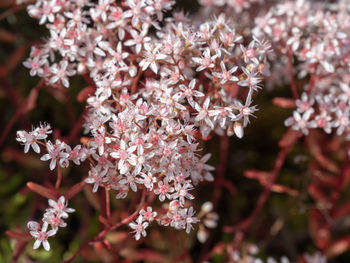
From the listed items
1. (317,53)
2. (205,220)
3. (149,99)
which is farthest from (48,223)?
(317,53)

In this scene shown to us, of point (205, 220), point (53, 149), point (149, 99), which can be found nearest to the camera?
point (53, 149)

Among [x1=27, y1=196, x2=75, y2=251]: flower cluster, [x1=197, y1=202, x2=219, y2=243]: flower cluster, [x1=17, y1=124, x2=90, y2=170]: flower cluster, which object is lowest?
[x1=197, y1=202, x2=219, y2=243]: flower cluster

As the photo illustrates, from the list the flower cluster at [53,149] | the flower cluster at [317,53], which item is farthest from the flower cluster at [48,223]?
the flower cluster at [317,53]

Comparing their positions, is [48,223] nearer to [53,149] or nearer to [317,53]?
[53,149]

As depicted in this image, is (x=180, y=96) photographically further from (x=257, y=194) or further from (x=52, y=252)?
(x=257, y=194)

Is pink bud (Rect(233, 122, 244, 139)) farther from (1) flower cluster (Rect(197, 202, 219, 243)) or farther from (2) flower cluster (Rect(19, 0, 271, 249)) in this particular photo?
(1) flower cluster (Rect(197, 202, 219, 243))

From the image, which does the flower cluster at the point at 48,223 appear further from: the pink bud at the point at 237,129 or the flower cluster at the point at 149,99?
the pink bud at the point at 237,129

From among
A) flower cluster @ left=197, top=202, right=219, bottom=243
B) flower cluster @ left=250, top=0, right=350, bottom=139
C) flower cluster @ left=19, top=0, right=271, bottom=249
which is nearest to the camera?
flower cluster @ left=19, top=0, right=271, bottom=249

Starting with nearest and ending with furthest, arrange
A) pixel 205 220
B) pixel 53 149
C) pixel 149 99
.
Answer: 1. pixel 53 149
2. pixel 149 99
3. pixel 205 220

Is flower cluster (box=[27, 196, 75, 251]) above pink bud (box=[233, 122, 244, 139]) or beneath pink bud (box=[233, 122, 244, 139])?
beneath

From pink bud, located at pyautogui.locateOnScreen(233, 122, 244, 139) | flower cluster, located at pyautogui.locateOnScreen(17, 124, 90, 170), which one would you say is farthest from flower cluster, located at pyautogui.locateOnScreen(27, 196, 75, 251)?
pink bud, located at pyautogui.locateOnScreen(233, 122, 244, 139)

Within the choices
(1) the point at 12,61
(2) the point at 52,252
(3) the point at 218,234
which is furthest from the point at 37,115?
(3) the point at 218,234
